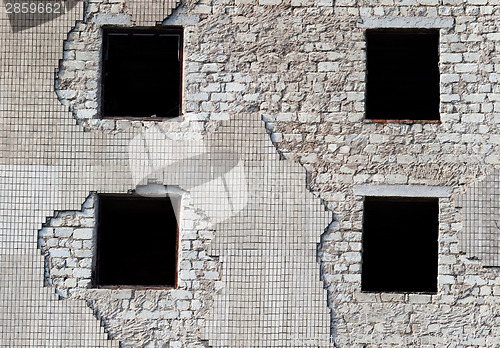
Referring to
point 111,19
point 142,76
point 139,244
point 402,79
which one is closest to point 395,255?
point 402,79

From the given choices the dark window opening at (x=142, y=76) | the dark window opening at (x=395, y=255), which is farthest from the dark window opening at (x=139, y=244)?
the dark window opening at (x=395, y=255)

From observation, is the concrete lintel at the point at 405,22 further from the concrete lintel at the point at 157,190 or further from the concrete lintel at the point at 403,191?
the concrete lintel at the point at 157,190

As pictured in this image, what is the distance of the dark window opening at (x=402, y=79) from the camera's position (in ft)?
32.7

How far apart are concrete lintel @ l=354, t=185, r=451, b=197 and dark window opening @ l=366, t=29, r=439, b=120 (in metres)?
2.30

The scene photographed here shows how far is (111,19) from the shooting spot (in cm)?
806

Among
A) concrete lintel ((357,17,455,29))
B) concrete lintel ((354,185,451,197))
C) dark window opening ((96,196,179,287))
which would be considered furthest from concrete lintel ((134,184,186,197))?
concrete lintel ((357,17,455,29))

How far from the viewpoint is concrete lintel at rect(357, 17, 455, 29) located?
8008mm

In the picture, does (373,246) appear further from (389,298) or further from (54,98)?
(54,98)

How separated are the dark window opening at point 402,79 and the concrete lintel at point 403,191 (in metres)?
2.30

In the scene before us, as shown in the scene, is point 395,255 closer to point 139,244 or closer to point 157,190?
point 139,244

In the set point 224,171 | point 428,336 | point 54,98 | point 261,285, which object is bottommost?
point 428,336

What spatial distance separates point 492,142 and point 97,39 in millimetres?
4608

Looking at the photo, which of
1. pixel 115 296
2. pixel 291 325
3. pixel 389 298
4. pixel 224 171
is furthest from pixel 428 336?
pixel 115 296

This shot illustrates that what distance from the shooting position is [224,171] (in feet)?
25.9
